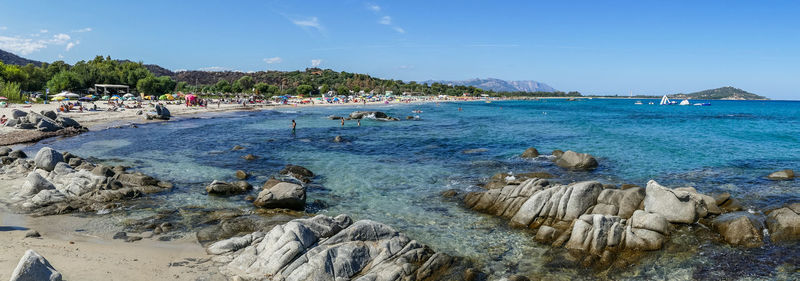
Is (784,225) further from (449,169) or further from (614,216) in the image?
(449,169)

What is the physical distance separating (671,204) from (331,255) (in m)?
11.6

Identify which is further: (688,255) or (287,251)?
(688,255)

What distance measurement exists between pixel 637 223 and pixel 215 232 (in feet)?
43.4

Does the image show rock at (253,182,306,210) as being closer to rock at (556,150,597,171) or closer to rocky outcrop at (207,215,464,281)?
rocky outcrop at (207,215,464,281)

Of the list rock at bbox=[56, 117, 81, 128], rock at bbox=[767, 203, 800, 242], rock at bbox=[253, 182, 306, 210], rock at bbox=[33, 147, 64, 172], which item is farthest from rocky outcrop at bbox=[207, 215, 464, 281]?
rock at bbox=[56, 117, 81, 128]

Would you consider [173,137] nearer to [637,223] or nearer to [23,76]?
[637,223]

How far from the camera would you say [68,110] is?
190 ft

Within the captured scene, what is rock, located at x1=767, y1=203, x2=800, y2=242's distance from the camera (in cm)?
1386

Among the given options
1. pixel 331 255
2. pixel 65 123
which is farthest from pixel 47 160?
pixel 65 123

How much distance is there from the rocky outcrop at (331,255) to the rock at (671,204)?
7714 millimetres

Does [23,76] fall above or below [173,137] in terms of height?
above

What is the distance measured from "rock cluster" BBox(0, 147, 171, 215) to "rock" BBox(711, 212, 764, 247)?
21.1m

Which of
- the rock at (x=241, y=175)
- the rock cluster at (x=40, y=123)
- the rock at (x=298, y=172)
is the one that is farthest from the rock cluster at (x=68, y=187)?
the rock cluster at (x=40, y=123)

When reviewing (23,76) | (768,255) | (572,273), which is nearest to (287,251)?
(572,273)
